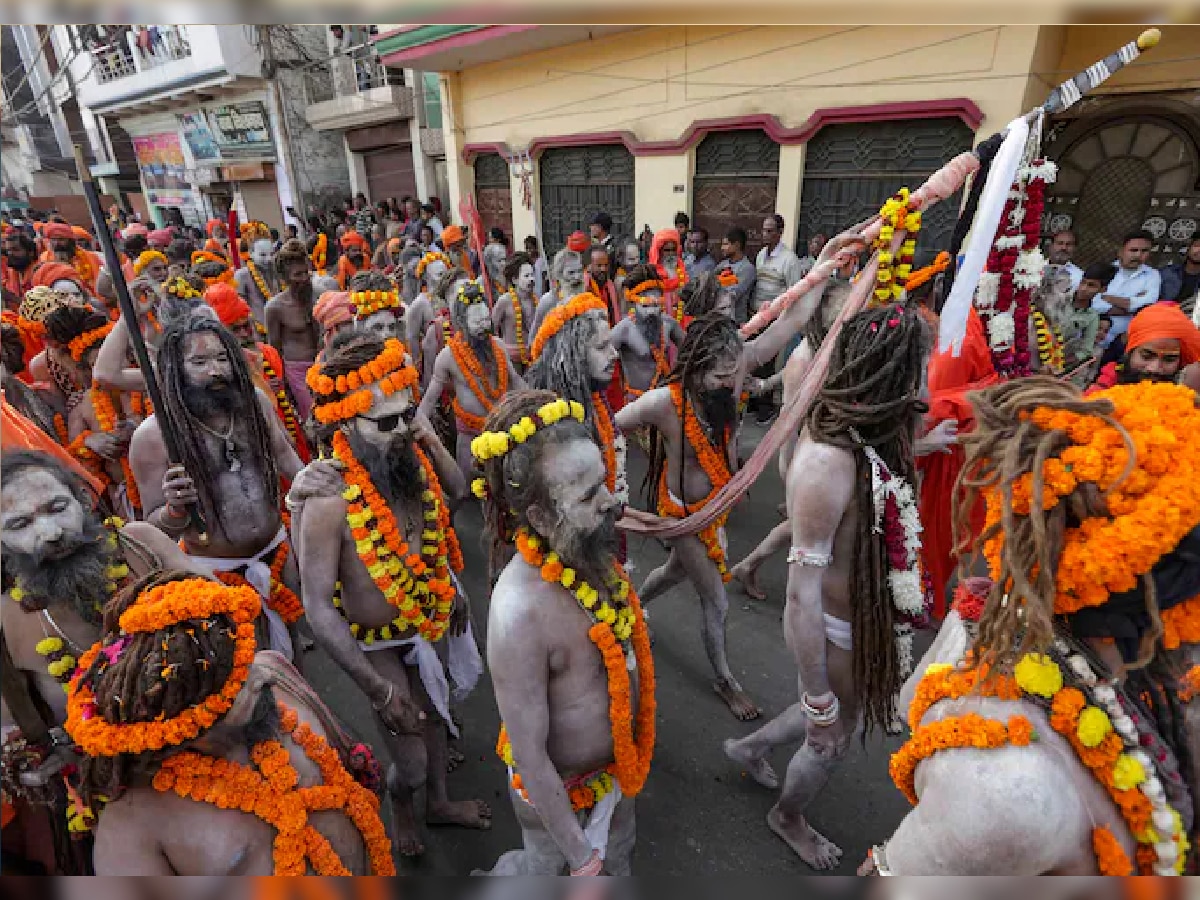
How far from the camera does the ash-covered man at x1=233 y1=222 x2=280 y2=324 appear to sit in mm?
8977

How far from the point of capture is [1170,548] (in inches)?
51.3

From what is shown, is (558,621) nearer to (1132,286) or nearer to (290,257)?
(290,257)

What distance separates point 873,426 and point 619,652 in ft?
4.56

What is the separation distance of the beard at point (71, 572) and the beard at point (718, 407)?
3.03 m

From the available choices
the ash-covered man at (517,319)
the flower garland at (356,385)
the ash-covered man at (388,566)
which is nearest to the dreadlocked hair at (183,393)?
the ash-covered man at (388,566)

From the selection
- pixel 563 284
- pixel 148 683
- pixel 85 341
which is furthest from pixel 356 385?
pixel 563 284

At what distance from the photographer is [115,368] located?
4.29 meters

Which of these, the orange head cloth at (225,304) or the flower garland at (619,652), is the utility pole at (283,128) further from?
the flower garland at (619,652)

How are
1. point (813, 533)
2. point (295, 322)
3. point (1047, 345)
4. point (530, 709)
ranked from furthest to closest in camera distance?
point (295, 322)
point (1047, 345)
point (813, 533)
point (530, 709)

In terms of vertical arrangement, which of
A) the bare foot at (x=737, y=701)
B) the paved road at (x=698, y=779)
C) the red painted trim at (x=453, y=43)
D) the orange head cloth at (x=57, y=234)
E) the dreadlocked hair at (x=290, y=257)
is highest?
the red painted trim at (x=453, y=43)

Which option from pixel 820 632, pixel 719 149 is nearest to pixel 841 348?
pixel 820 632

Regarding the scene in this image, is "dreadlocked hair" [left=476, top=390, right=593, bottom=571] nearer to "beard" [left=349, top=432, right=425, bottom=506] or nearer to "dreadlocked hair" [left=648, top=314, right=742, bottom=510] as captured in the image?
"beard" [left=349, top=432, right=425, bottom=506]

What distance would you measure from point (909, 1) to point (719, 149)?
1105cm

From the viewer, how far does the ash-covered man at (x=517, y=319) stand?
7887 mm
